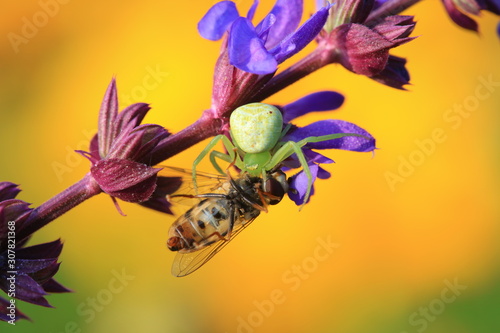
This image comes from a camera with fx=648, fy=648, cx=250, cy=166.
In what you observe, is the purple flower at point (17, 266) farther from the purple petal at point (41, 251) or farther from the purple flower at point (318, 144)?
the purple flower at point (318, 144)

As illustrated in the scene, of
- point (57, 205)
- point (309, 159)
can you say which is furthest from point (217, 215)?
point (57, 205)

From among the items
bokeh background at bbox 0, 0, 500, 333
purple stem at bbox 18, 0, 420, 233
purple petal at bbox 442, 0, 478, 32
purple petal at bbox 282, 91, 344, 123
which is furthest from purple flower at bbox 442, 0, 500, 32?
bokeh background at bbox 0, 0, 500, 333

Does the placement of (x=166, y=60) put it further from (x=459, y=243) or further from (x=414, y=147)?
(x=459, y=243)

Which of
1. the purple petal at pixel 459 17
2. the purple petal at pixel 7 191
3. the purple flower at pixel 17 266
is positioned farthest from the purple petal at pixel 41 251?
the purple petal at pixel 459 17

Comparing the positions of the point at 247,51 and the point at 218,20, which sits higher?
the point at 218,20

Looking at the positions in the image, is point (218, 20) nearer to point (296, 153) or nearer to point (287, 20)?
point (287, 20)

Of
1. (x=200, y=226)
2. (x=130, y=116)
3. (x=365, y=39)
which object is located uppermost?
(x=130, y=116)
